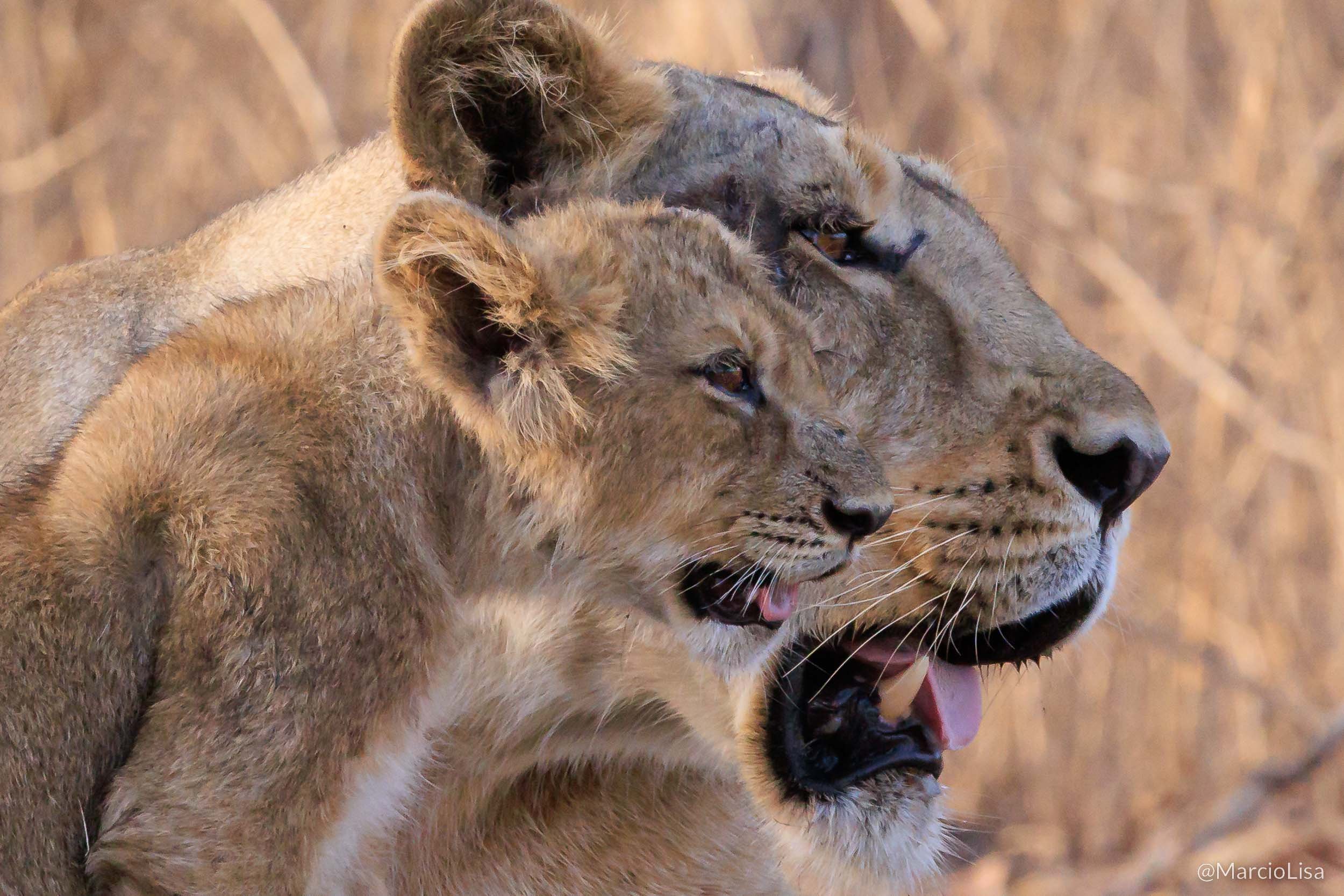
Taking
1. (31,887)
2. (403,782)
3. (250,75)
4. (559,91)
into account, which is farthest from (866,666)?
(250,75)

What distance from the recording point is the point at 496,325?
1796mm

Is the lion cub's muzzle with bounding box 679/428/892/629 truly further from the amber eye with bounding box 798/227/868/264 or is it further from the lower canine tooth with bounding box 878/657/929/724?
the amber eye with bounding box 798/227/868/264

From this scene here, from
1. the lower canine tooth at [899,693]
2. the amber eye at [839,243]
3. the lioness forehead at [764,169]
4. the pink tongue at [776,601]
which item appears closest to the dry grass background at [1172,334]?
the lioness forehead at [764,169]

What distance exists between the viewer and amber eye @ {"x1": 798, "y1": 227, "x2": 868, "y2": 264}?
2227 mm

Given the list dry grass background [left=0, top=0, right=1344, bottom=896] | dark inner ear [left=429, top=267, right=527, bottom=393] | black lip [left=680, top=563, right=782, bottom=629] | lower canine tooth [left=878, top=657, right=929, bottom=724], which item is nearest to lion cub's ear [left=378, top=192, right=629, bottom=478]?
dark inner ear [left=429, top=267, right=527, bottom=393]

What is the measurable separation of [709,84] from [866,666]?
35.9 inches

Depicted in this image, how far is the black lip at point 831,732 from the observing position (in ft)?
6.75

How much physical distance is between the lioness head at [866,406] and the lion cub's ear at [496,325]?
1.33 ft

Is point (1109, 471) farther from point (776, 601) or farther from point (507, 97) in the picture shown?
point (507, 97)

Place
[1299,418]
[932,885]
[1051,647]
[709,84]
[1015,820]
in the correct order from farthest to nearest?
[1015,820] → [1299,418] → [709,84] → [1051,647] → [932,885]

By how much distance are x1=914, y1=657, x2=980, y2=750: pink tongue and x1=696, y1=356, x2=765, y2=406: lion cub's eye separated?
0.61 meters

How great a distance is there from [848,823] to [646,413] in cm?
61

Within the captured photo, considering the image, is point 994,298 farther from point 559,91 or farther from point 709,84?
point 559,91

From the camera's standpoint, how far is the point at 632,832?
236 centimetres
